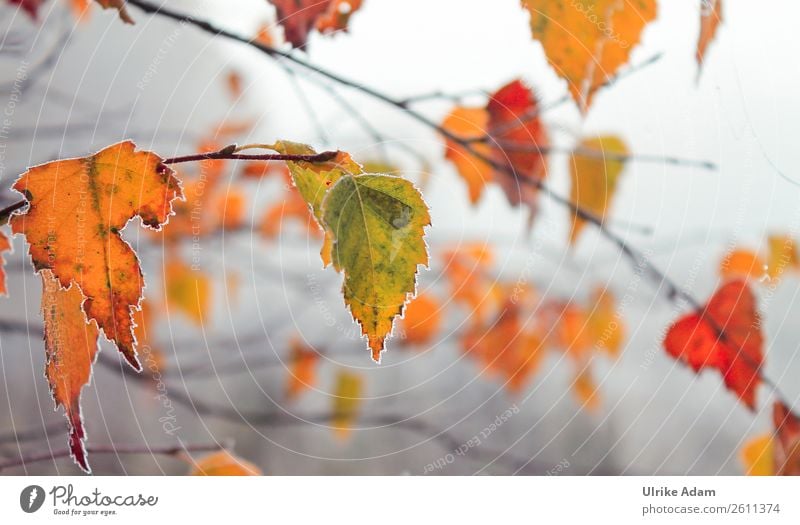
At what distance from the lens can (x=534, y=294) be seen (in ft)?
2.26

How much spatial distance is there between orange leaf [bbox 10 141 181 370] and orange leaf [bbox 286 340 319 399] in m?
0.46

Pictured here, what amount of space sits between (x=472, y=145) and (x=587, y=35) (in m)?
0.11

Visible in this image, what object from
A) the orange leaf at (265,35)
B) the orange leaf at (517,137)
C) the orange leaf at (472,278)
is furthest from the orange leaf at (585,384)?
the orange leaf at (265,35)

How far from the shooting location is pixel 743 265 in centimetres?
A: 51

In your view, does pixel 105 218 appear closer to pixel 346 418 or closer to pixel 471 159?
pixel 471 159

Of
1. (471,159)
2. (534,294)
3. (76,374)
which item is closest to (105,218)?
(76,374)

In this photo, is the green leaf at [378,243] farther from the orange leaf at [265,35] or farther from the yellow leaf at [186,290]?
the yellow leaf at [186,290]

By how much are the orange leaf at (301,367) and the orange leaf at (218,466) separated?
296 millimetres

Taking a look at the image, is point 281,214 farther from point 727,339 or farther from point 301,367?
point 727,339

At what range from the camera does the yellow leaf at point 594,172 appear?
0.45m

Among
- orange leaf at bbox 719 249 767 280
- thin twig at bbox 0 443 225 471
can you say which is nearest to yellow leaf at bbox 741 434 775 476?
orange leaf at bbox 719 249 767 280

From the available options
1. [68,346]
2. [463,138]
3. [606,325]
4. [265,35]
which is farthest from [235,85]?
[606,325]

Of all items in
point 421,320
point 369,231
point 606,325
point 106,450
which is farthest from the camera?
point 606,325
